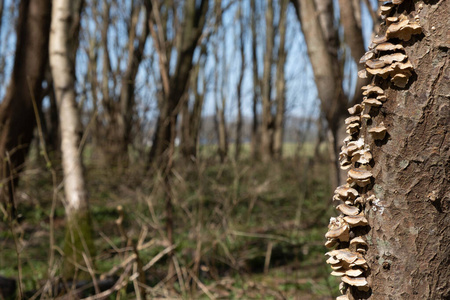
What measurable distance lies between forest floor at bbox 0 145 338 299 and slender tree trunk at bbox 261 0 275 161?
430 cm

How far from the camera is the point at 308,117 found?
1367 cm

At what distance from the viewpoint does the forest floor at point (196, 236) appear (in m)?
3.62

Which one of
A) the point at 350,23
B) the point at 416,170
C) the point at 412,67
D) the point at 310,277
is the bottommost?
the point at 310,277

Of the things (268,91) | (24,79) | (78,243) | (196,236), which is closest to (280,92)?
(268,91)

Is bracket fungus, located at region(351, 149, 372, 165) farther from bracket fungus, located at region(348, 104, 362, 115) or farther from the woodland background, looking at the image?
the woodland background

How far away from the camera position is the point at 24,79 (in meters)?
4.55

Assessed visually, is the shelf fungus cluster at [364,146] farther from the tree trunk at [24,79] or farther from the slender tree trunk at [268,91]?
the slender tree trunk at [268,91]

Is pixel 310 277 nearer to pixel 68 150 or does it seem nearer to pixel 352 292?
pixel 68 150

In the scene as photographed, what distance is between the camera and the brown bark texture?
1.21 metres

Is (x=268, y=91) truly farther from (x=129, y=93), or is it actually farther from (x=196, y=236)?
(x=196, y=236)

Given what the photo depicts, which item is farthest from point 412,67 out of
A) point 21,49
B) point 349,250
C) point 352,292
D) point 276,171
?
point 276,171

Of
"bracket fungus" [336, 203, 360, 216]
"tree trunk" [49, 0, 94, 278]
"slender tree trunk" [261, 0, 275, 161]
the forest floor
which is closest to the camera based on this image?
"bracket fungus" [336, 203, 360, 216]

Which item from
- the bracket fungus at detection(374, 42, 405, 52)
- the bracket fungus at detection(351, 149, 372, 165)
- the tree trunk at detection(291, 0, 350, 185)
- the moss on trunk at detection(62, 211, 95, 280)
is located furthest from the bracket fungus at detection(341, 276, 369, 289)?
the moss on trunk at detection(62, 211, 95, 280)

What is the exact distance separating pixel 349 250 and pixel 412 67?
0.55 meters
